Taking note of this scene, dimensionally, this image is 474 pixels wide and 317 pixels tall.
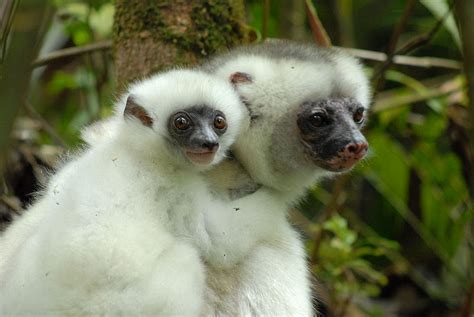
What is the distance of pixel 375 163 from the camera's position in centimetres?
621

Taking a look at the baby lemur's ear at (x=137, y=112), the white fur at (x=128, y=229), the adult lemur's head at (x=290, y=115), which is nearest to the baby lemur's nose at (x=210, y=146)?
the white fur at (x=128, y=229)

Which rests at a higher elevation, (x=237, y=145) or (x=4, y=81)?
(x=4, y=81)

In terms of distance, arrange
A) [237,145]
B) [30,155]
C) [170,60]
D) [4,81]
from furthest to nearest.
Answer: [30,155] < [170,60] < [237,145] < [4,81]

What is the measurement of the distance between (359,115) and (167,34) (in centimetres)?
123

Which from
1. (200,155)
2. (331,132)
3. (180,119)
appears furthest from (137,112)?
(331,132)

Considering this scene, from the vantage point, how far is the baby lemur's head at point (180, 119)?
295 cm

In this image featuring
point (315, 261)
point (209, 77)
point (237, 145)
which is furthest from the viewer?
point (315, 261)

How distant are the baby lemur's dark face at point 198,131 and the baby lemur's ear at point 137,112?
0.09 m

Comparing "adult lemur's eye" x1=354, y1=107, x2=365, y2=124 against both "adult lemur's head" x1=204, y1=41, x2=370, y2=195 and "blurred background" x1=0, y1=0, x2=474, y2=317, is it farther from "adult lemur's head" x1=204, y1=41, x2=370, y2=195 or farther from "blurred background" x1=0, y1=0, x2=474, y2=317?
"blurred background" x1=0, y1=0, x2=474, y2=317

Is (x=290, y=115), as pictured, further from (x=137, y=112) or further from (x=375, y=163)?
(x=375, y=163)

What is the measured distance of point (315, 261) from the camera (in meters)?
5.16

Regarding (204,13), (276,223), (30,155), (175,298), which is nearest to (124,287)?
(175,298)

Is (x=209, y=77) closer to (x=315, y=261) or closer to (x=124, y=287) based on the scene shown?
(x=124, y=287)

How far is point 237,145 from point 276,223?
0.41 metres
